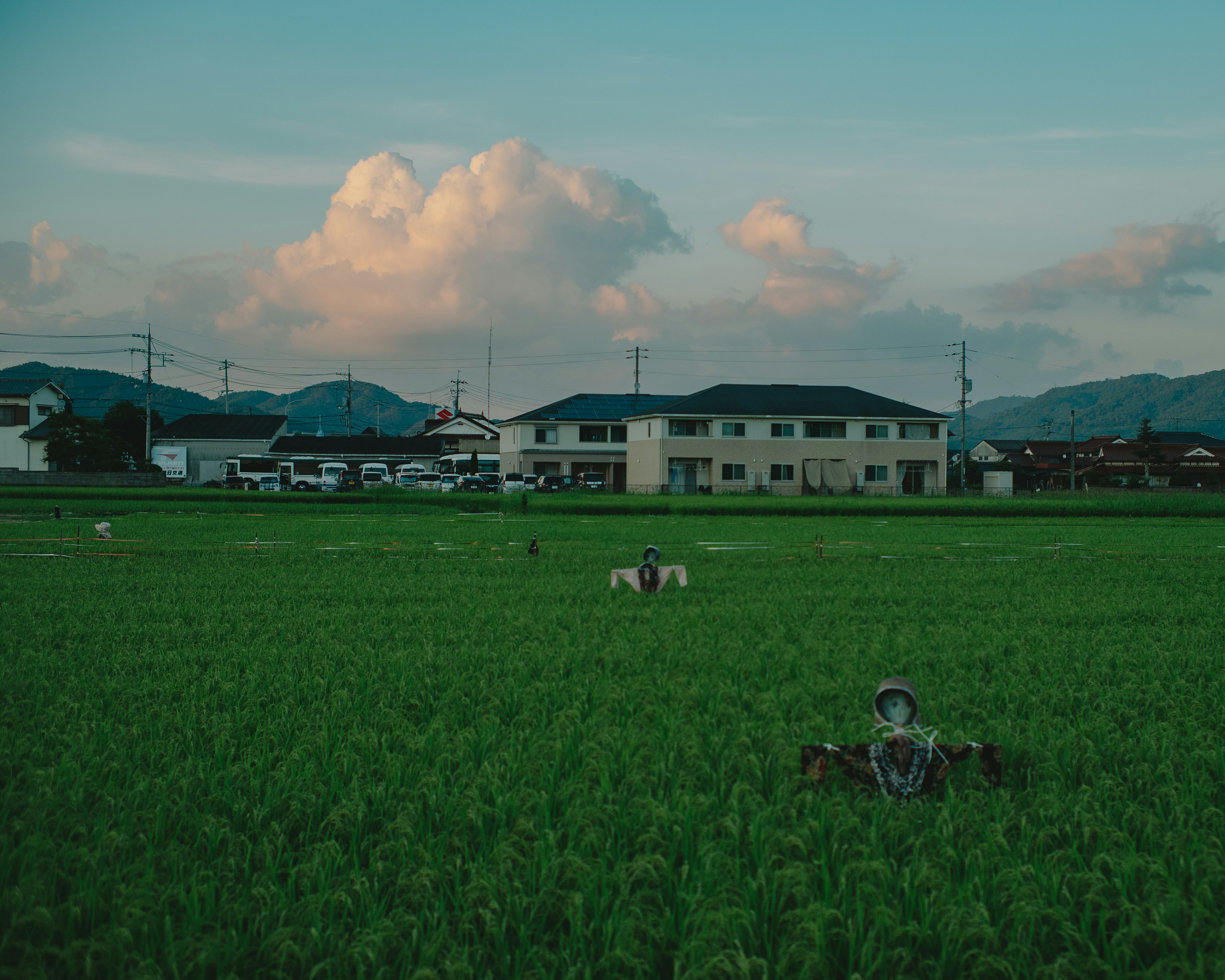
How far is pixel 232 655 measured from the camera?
6668mm

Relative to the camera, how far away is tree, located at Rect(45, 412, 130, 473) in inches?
1980

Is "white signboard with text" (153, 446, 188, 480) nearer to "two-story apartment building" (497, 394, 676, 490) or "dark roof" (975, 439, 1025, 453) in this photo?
"two-story apartment building" (497, 394, 676, 490)

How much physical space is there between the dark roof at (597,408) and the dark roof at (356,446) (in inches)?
560

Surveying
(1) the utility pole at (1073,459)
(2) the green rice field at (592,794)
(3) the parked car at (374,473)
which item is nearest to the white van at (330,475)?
(3) the parked car at (374,473)

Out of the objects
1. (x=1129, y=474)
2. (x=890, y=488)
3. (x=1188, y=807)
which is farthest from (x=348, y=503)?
(x=1129, y=474)

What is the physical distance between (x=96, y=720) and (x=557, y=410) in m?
52.9

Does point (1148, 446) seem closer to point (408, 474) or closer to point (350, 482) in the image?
point (408, 474)

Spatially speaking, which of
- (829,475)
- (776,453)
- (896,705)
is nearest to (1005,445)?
(829,475)

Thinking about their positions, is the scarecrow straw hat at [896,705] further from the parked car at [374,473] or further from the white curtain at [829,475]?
the parked car at [374,473]

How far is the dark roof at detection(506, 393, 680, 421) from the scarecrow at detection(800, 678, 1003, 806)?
50.8 metres

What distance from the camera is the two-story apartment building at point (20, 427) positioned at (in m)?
56.2

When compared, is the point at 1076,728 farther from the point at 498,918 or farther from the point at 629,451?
the point at 629,451

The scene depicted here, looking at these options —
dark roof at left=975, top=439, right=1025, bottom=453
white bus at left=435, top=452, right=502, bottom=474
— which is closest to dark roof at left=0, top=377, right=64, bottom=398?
white bus at left=435, top=452, right=502, bottom=474

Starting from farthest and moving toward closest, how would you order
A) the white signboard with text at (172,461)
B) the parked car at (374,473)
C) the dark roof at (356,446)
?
the dark roof at (356,446), the white signboard with text at (172,461), the parked car at (374,473)
